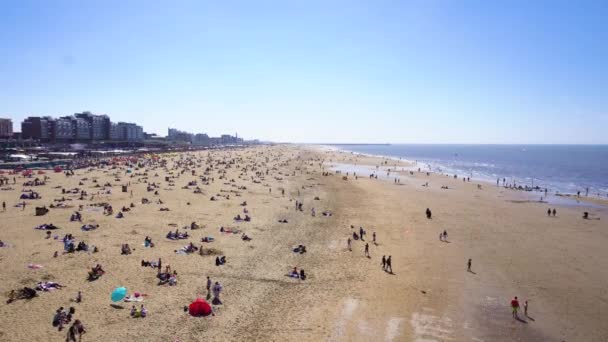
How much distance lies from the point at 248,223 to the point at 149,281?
511 inches

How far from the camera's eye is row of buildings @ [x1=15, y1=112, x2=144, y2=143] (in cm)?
11375

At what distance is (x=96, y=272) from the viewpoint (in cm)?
1836

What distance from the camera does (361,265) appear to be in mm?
22141

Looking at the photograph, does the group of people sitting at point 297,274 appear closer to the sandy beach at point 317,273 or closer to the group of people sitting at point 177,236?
the sandy beach at point 317,273

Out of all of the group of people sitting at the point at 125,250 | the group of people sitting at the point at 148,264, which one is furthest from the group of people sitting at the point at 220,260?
the group of people sitting at the point at 125,250

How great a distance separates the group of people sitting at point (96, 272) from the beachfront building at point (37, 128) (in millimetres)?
113664

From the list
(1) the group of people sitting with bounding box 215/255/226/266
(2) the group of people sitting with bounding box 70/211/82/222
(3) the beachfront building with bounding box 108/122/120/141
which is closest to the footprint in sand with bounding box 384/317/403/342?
(1) the group of people sitting with bounding box 215/255/226/266

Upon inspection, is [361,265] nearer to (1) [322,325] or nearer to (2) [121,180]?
(1) [322,325]

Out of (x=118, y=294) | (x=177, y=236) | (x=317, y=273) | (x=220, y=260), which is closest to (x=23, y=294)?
(x=118, y=294)

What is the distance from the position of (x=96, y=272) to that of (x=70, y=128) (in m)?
122

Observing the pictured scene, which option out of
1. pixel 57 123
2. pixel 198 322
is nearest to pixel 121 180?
pixel 198 322

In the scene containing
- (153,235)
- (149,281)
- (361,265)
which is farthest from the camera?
(153,235)

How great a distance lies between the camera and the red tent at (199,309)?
15086mm

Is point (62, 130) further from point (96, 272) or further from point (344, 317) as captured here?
point (344, 317)
